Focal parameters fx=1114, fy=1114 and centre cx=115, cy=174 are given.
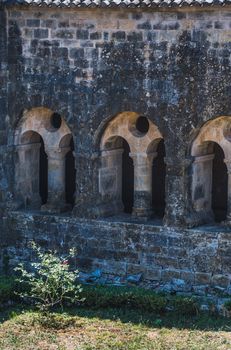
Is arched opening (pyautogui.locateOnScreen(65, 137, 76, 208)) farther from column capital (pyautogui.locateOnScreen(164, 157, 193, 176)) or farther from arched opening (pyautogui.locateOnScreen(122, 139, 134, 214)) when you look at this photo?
column capital (pyautogui.locateOnScreen(164, 157, 193, 176))

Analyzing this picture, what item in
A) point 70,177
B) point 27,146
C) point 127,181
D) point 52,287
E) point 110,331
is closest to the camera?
point 110,331

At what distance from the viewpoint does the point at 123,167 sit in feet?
84.9

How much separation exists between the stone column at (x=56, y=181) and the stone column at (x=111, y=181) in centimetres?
116

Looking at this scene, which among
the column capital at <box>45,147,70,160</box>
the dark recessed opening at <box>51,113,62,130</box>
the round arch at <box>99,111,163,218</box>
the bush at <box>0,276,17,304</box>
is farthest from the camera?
the dark recessed opening at <box>51,113,62,130</box>

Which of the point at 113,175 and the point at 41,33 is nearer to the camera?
the point at 41,33

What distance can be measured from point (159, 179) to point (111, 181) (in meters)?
1.32

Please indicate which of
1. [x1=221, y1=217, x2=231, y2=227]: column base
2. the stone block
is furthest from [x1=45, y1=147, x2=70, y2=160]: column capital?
[x1=221, y1=217, x2=231, y2=227]: column base

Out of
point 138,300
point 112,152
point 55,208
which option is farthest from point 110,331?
point 112,152

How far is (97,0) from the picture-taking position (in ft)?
76.3

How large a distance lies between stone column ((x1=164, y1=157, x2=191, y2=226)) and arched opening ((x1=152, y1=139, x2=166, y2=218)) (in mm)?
2009

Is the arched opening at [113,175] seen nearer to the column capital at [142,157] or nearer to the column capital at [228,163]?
the column capital at [142,157]

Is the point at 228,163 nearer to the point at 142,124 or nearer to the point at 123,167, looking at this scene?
the point at 142,124

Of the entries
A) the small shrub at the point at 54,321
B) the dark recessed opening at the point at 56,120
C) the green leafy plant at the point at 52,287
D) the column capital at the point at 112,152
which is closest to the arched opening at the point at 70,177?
the dark recessed opening at the point at 56,120

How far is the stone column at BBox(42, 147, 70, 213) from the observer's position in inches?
987
